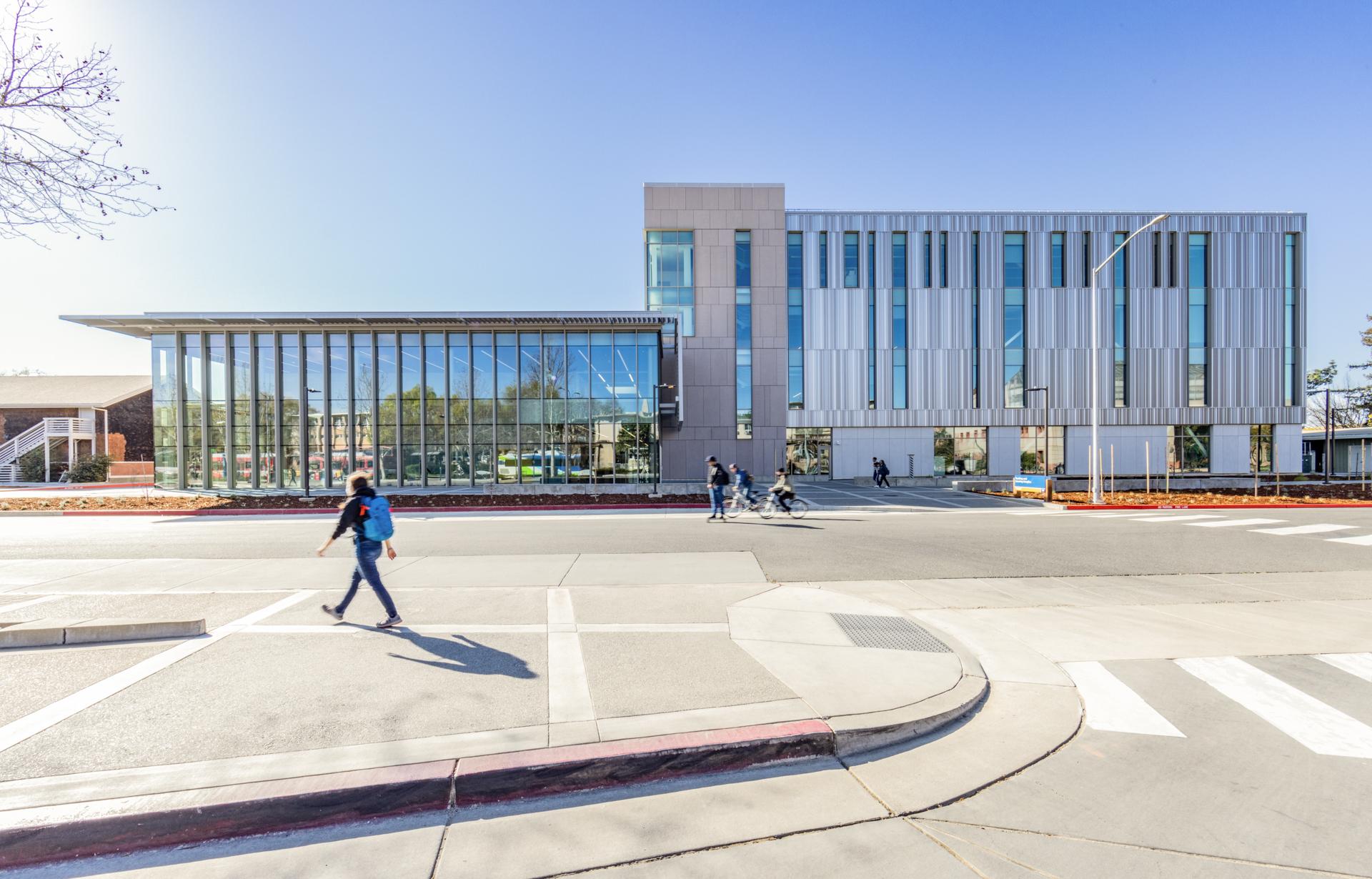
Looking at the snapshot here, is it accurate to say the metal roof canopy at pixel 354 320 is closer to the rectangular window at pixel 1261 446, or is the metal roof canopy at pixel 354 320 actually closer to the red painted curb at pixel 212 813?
the red painted curb at pixel 212 813

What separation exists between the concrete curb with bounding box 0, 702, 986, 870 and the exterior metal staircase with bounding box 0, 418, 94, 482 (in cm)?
4634

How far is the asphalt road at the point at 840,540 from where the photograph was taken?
9.83 meters

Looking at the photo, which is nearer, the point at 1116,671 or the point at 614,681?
the point at 614,681

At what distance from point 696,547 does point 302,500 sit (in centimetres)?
1754

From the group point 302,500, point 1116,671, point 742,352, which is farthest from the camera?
point 742,352

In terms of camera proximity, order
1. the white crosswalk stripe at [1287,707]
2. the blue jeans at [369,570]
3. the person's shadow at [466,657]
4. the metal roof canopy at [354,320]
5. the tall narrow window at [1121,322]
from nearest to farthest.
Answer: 1. the white crosswalk stripe at [1287,707]
2. the person's shadow at [466,657]
3. the blue jeans at [369,570]
4. the metal roof canopy at [354,320]
5. the tall narrow window at [1121,322]

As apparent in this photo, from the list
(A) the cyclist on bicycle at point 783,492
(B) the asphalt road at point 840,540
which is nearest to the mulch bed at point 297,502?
(B) the asphalt road at point 840,540

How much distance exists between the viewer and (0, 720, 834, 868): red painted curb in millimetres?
2838

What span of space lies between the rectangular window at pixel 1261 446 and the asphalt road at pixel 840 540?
79.6 feet

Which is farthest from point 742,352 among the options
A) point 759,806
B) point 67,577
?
point 759,806

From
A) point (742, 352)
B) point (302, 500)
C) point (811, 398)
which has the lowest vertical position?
point (302, 500)

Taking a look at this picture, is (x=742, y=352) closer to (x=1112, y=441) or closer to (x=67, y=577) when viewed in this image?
(x=1112, y=441)

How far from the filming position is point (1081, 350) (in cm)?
3494

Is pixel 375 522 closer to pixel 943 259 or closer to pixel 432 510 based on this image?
pixel 432 510
